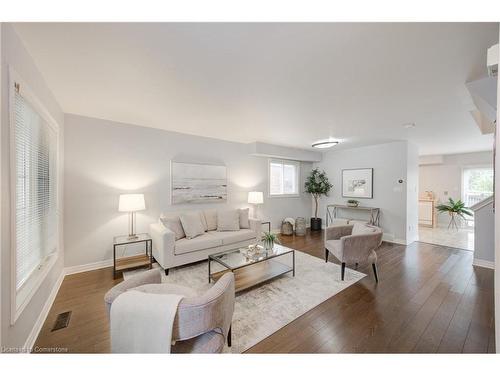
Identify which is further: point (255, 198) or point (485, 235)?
point (255, 198)

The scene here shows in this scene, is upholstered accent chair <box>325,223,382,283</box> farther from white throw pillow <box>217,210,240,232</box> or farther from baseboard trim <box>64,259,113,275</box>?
baseboard trim <box>64,259,113,275</box>

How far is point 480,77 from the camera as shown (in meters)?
1.74

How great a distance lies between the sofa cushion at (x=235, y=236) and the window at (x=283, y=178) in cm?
177

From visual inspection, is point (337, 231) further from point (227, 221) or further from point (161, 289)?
point (161, 289)

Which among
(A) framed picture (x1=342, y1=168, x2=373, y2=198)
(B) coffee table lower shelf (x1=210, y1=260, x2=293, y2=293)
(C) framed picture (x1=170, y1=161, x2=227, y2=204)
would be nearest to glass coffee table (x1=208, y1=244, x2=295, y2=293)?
(B) coffee table lower shelf (x1=210, y1=260, x2=293, y2=293)

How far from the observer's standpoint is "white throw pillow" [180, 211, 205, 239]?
318 centimetres

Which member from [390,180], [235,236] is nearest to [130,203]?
[235,236]

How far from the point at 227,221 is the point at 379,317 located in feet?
8.37

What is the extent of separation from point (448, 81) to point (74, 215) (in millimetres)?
4822

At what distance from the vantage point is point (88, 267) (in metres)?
2.89

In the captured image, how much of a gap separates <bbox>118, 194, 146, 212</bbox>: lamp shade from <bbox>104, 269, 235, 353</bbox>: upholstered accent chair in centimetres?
179

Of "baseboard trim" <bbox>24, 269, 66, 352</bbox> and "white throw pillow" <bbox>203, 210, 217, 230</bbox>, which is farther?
"white throw pillow" <bbox>203, 210, 217, 230</bbox>

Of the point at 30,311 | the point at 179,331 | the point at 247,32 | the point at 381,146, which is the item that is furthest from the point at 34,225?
the point at 381,146

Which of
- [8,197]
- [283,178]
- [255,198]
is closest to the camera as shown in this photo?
[8,197]
